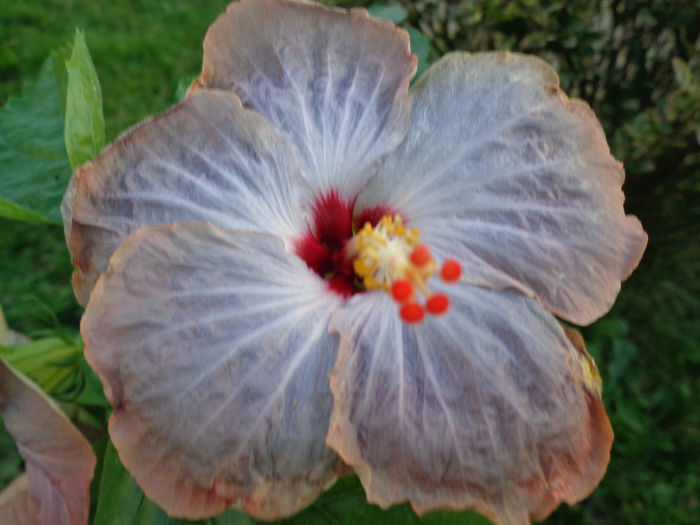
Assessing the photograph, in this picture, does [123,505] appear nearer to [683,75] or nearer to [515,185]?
[515,185]

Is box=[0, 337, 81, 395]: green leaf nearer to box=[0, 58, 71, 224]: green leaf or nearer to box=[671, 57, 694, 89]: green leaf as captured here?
box=[0, 58, 71, 224]: green leaf

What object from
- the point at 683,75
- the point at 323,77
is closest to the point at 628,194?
the point at 683,75

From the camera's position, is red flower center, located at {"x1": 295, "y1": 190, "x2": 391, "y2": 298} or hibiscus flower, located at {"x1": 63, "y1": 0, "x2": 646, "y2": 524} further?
red flower center, located at {"x1": 295, "y1": 190, "x2": 391, "y2": 298}

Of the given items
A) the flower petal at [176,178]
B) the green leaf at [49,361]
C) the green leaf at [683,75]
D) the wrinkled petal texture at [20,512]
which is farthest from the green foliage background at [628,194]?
the flower petal at [176,178]

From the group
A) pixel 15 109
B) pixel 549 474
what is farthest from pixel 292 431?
pixel 15 109

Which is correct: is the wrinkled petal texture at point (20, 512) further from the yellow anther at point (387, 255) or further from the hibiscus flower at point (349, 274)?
the yellow anther at point (387, 255)

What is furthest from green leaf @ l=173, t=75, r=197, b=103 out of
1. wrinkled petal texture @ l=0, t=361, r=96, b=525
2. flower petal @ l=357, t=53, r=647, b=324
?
wrinkled petal texture @ l=0, t=361, r=96, b=525
